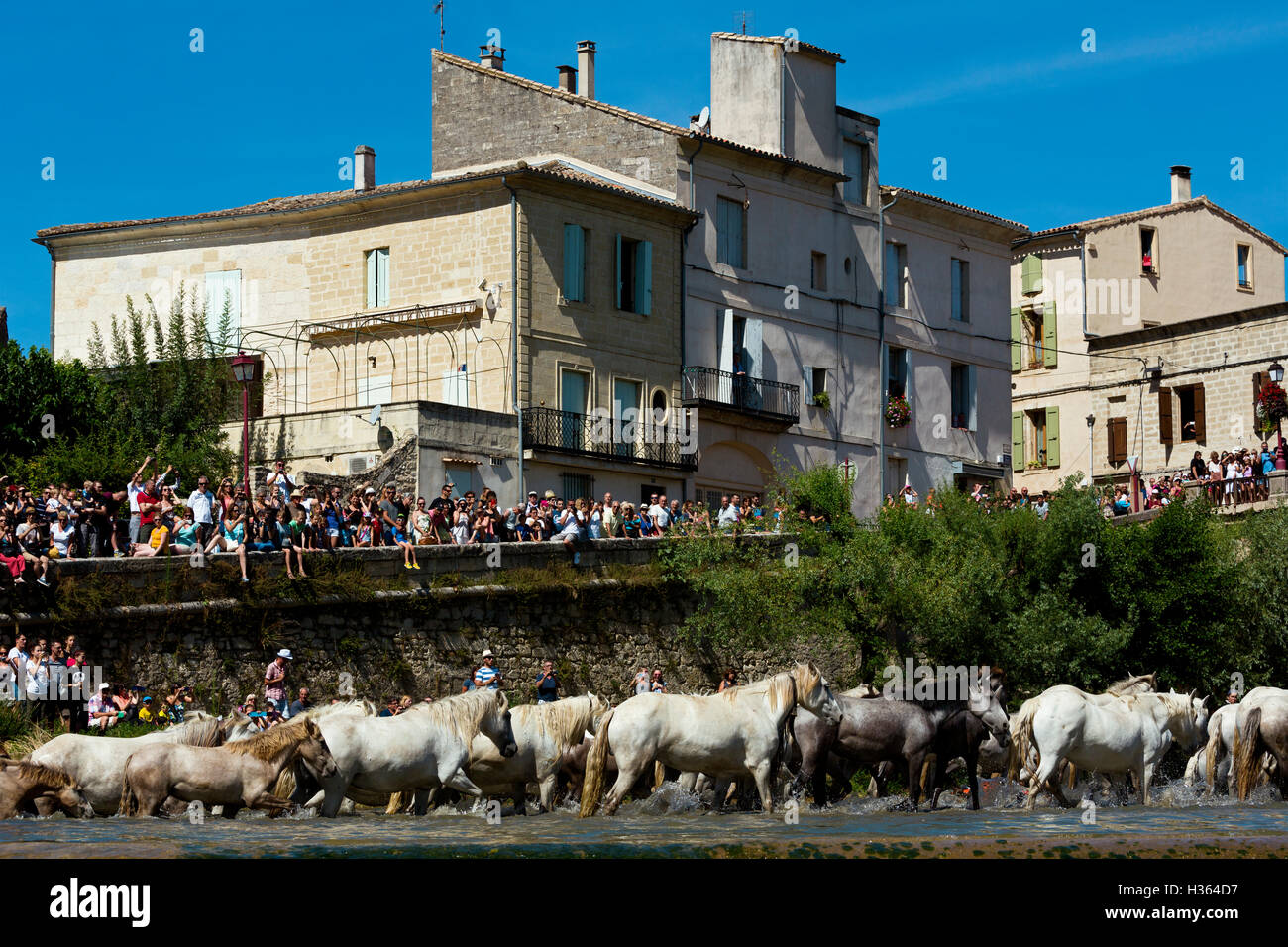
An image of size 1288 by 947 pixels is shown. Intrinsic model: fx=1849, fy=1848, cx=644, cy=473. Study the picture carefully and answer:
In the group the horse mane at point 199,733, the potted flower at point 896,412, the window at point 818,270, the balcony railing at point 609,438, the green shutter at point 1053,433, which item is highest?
the window at point 818,270

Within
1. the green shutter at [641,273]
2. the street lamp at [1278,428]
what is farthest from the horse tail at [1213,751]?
the green shutter at [641,273]

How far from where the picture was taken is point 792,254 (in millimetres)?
47406

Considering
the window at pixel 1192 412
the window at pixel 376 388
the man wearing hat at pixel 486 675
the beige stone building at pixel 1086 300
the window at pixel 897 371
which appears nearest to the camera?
the man wearing hat at pixel 486 675

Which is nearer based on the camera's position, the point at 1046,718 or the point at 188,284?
the point at 1046,718

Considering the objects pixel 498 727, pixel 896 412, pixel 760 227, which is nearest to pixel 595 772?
pixel 498 727

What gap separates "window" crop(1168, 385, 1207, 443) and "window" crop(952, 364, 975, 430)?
751 centimetres

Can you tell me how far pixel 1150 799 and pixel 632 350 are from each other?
23.2 metres

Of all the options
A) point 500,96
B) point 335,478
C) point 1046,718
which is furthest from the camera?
point 500,96

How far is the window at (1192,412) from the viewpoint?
54969mm

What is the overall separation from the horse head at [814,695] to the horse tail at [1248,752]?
4.85 metres

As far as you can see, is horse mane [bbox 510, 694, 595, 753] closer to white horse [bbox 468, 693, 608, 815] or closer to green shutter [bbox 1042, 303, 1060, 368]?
white horse [bbox 468, 693, 608, 815]

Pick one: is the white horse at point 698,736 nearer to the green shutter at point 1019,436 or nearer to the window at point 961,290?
the window at point 961,290
